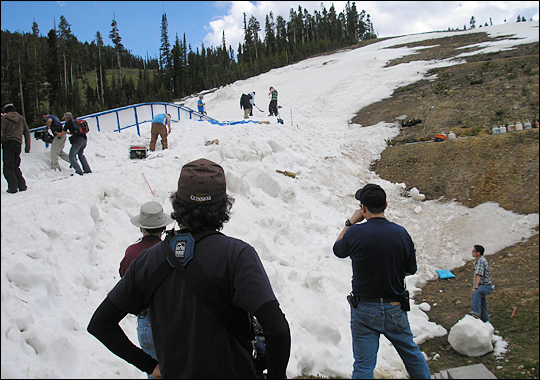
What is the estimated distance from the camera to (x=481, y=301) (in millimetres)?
4918

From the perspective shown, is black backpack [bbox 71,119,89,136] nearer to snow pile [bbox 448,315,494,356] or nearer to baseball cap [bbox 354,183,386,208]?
baseball cap [bbox 354,183,386,208]

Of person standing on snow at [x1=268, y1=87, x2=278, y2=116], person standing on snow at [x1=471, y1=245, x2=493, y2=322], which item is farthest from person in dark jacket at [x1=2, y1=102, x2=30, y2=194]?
person standing on snow at [x1=268, y1=87, x2=278, y2=116]

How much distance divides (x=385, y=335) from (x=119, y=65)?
6845cm

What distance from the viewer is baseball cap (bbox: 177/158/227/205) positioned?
1694 millimetres

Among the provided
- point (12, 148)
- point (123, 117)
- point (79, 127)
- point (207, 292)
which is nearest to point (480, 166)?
point (207, 292)

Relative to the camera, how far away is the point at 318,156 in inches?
490

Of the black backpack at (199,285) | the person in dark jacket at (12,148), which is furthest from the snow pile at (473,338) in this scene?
the person in dark jacket at (12,148)

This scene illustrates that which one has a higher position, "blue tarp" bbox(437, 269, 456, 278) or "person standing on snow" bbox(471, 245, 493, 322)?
"person standing on snow" bbox(471, 245, 493, 322)

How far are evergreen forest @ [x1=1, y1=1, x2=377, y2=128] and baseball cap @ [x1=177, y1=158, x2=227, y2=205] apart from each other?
48408mm

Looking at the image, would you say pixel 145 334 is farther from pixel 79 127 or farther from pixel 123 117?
pixel 123 117

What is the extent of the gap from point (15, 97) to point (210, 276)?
5352 centimetres

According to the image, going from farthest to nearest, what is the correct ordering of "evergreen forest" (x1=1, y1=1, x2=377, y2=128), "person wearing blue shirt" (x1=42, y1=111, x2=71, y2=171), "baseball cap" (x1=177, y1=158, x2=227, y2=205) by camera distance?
"evergreen forest" (x1=1, y1=1, x2=377, y2=128) < "person wearing blue shirt" (x1=42, y1=111, x2=71, y2=171) < "baseball cap" (x1=177, y1=158, x2=227, y2=205)

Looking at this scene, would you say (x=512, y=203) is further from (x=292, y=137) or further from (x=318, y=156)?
(x=292, y=137)

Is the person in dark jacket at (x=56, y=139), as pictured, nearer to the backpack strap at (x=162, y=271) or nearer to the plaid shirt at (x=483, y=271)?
the backpack strap at (x=162, y=271)
